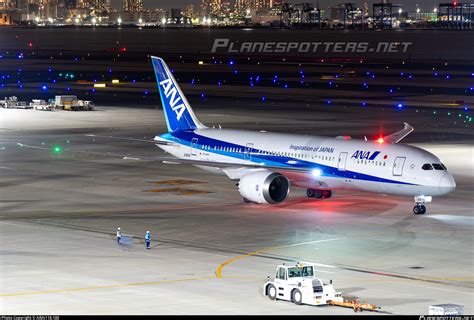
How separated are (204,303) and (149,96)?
11029 centimetres

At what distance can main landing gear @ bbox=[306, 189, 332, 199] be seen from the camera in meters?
59.5

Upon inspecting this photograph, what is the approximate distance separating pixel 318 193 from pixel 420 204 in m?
6.95

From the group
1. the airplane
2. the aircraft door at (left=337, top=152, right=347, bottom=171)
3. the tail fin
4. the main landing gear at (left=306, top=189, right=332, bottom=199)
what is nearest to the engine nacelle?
the airplane

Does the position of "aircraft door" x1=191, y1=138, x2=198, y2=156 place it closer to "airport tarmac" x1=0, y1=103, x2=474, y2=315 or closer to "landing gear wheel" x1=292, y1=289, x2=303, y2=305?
"airport tarmac" x1=0, y1=103, x2=474, y2=315

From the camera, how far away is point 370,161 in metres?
55.3

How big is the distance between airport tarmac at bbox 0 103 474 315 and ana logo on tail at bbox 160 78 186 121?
187 inches

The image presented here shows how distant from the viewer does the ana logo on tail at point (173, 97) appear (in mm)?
64875

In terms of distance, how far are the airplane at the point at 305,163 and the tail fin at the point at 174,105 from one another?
6 cm

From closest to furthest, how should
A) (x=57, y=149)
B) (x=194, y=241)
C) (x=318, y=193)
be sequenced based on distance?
(x=194, y=241) < (x=318, y=193) < (x=57, y=149)

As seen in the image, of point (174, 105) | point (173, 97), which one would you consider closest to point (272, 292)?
point (174, 105)

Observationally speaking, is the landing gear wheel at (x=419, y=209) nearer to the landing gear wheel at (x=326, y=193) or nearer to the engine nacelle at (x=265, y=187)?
the landing gear wheel at (x=326, y=193)

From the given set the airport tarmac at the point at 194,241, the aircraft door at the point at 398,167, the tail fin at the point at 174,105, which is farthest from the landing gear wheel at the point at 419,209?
the tail fin at the point at 174,105

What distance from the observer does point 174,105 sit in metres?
65.2

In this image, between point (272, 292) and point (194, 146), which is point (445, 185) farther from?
point (272, 292)
